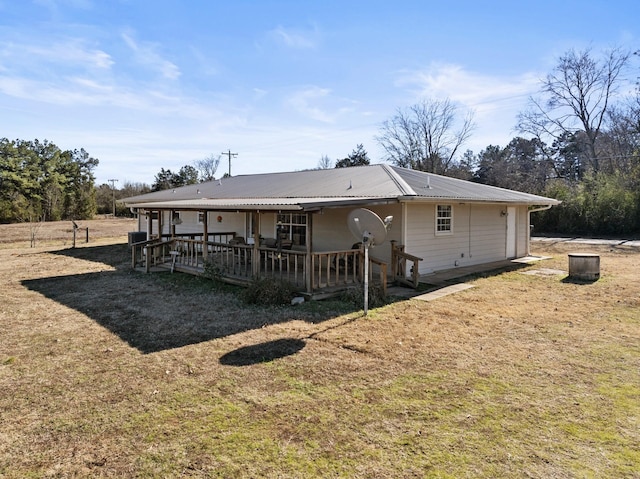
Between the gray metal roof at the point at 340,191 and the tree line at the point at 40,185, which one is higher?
the tree line at the point at 40,185

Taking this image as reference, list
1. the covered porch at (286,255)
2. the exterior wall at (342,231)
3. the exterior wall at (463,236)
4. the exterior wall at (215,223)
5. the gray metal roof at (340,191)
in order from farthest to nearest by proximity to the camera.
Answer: the exterior wall at (215,223), the exterior wall at (463,236), the exterior wall at (342,231), the gray metal roof at (340,191), the covered porch at (286,255)

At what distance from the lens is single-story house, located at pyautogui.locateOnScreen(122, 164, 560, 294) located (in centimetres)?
962

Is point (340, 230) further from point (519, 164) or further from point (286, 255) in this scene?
point (519, 164)

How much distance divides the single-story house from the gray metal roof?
43 mm

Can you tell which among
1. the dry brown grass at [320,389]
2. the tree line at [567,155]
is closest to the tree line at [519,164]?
the tree line at [567,155]

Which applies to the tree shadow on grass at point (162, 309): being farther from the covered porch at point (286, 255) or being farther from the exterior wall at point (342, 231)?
the exterior wall at point (342, 231)

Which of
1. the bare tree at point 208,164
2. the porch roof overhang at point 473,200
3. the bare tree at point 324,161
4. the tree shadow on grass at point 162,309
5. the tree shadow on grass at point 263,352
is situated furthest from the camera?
the bare tree at point 208,164

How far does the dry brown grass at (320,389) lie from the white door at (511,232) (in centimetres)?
689

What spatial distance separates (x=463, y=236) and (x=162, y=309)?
9.40 meters

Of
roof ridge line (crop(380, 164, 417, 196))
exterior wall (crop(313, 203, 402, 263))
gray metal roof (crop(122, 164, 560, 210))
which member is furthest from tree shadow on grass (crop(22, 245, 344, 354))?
roof ridge line (crop(380, 164, 417, 196))

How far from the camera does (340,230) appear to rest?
11727 mm

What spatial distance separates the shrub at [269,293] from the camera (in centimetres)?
824

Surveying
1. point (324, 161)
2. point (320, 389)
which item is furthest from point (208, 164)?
point (320, 389)

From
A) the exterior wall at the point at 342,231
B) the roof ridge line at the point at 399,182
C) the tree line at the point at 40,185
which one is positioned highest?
the tree line at the point at 40,185
